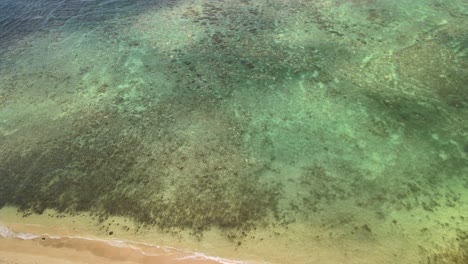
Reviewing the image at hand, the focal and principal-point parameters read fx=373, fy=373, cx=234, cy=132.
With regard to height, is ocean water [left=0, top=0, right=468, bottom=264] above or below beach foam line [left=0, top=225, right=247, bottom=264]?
above

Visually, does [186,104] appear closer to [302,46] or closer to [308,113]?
[308,113]

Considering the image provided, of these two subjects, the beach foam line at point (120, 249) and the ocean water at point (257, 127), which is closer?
the beach foam line at point (120, 249)

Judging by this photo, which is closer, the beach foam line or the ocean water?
the beach foam line

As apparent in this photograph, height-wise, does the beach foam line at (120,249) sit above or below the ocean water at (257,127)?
below
